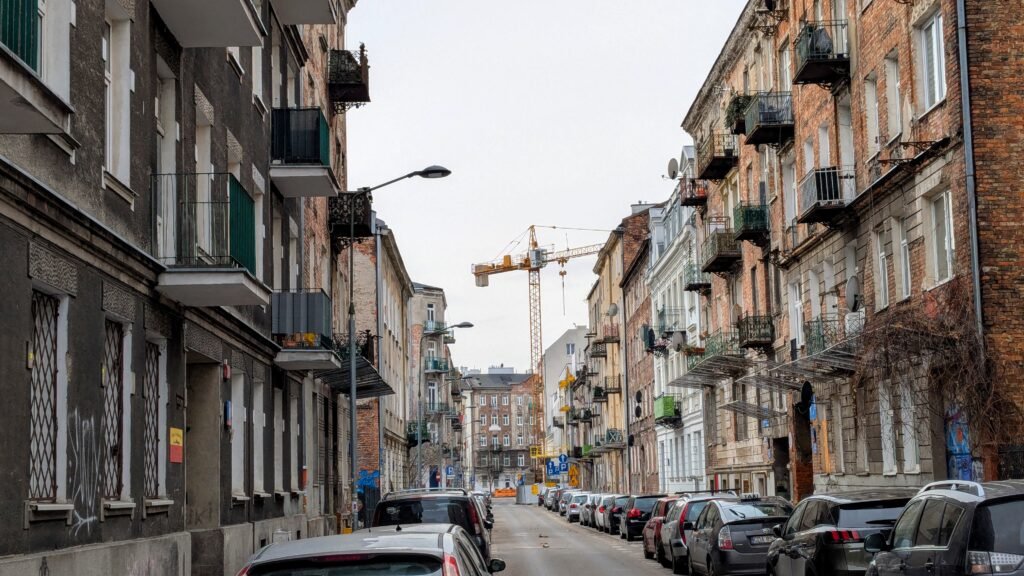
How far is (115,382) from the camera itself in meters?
14.9

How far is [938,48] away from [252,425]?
45.6ft

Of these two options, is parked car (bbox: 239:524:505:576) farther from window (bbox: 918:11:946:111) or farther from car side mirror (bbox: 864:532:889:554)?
window (bbox: 918:11:946:111)

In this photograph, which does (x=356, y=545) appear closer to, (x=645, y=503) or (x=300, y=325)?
(x=300, y=325)

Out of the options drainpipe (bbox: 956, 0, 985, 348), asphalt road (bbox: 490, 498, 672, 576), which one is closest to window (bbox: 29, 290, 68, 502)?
asphalt road (bbox: 490, 498, 672, 576)

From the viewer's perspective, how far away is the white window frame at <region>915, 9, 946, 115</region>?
23.7 m

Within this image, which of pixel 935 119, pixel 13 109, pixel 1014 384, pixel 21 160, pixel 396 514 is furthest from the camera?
pixel 935 119

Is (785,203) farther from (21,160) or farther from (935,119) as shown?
(21,160)

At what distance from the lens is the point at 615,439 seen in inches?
3216

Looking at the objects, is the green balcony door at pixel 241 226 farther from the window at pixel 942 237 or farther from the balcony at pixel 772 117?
the balcony at pixel 772 117

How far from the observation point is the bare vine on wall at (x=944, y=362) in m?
21.8

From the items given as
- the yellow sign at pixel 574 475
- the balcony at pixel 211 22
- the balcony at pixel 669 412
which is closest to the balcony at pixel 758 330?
the balcony at pixel 669 412

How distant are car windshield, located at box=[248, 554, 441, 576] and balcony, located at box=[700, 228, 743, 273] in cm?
3494

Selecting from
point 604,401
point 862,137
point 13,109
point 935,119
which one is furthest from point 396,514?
point 604,401

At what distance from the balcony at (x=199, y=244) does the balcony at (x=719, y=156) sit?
85.1 ft
